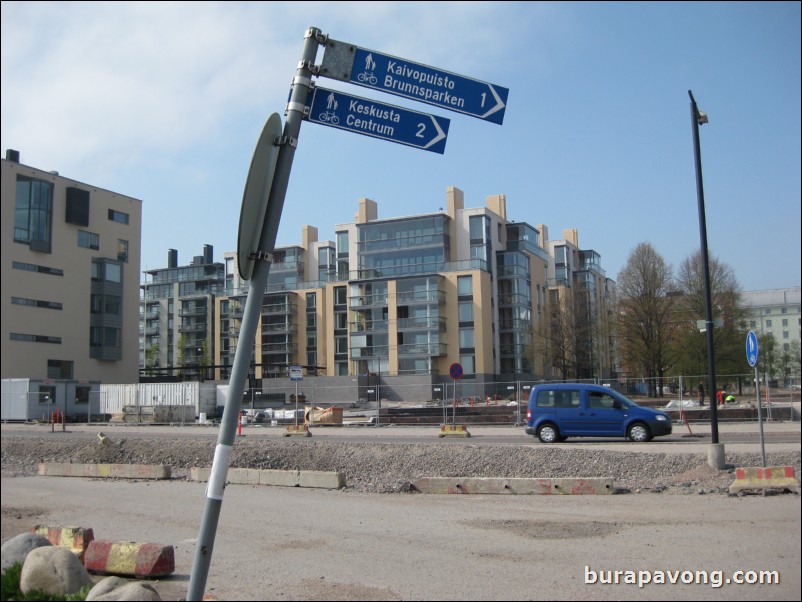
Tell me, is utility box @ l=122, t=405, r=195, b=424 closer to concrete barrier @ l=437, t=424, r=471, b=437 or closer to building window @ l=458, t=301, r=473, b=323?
concrete barrier @ l=437, t=424, r=471, b=437

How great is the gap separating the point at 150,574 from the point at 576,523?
5.61m

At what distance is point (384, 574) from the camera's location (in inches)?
285

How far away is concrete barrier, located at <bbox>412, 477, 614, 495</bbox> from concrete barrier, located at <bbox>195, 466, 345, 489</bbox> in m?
2.21

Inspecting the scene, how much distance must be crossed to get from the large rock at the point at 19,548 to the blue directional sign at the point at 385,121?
16.5ft

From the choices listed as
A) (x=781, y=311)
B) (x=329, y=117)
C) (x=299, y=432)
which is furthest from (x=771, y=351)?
(x=299, y=432)

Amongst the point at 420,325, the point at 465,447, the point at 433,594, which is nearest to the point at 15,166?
the point at 433,594

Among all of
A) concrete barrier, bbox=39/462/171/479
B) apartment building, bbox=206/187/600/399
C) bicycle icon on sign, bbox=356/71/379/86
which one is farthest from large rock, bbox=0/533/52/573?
apartment building, bbox=206/187/600/399

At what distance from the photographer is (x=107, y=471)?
17094 millimetres

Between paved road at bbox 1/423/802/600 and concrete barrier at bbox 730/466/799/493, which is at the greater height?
concrete barrier at bbox 730/466/799/493

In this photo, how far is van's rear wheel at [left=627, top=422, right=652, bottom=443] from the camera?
73.9ft

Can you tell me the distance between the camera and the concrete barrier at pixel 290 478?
1445 centimetres

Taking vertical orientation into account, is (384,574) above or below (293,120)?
below

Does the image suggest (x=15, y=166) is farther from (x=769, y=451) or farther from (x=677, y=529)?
(x=769, y=451)

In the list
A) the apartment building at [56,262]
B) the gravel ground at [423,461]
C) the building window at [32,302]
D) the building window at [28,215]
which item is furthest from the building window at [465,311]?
the building window at [28,215]
